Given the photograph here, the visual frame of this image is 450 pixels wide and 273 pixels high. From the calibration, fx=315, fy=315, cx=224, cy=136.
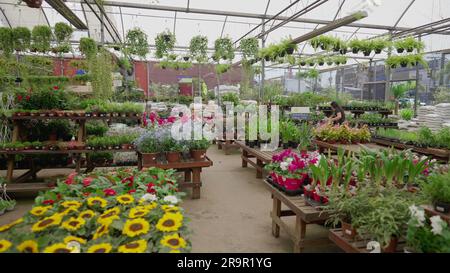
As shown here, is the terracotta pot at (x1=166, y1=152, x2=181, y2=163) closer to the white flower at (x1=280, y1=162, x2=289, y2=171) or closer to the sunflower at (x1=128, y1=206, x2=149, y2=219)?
the white flower at (x1=280, y1=162, x2=289, y2=171)

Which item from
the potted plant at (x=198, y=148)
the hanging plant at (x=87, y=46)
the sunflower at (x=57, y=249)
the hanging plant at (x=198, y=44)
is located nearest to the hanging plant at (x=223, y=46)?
the hanging plant at (x=198, y=44)

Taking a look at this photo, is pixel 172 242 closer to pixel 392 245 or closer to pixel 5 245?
pixel 5 245

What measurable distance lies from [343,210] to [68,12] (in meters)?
4.71

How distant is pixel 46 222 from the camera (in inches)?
67.2

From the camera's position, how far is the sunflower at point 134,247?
1474mm

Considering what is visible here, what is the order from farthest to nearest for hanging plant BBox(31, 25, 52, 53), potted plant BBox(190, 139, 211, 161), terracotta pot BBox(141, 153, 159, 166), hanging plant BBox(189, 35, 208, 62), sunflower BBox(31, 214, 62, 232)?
hanging plant BBox(189, 35, 208, 62) → hanging plant BBox(31, 25, 52, 53) → potted plant BBox(190, 139, 211, 161) → terracotta pot BBox(141, 153, 159, 166) → sunflower BBox(31, 214, 62, 232)

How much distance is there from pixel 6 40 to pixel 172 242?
508cm

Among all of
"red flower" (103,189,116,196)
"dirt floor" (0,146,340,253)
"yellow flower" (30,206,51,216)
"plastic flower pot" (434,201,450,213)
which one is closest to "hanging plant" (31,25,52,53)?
"dirt floor" (0,146,340,253)

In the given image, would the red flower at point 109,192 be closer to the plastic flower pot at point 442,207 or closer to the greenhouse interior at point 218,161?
the greenhouse interior at point 218,161

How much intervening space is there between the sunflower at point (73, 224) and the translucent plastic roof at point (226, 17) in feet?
21.3

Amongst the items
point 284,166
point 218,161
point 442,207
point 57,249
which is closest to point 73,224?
point 57,249

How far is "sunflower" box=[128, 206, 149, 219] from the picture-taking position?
1.79 metres
